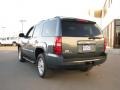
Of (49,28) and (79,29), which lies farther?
(49,28)

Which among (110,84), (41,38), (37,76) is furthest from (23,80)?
(110,84)

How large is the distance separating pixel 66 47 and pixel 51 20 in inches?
53.7

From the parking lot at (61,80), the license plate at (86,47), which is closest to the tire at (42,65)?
the parking lot at (61,80)

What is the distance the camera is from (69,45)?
22.5 feet

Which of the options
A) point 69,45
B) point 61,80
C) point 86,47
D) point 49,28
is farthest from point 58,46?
point 61,80

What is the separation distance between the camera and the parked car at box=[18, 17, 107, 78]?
6.84 metres

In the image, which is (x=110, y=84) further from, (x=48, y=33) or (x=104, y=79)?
(x=48, y=33)

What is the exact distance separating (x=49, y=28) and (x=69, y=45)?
119 cm

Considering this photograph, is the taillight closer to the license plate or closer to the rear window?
the rear window

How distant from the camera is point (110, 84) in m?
6.98

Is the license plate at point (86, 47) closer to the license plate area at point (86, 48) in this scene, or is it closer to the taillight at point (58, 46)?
the license plate area at point (86, 48)

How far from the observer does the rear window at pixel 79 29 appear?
708 cm

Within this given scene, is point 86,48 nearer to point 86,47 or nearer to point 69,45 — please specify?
point 86,47

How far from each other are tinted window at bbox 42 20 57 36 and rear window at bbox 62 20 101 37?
0.37 m
